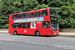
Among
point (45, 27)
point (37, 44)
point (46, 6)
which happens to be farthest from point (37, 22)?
point (37, 44)

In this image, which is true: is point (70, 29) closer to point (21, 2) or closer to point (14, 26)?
point (14, 26)

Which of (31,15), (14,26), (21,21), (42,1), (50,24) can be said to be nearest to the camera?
(50,24)

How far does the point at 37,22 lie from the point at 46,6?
6872mm

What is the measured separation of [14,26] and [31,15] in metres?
4.58

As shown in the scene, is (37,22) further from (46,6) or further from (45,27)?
(46,6)

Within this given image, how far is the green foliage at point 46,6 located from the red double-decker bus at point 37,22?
5.06 meters

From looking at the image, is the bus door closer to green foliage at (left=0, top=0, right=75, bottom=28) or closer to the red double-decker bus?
the red double-decker bus

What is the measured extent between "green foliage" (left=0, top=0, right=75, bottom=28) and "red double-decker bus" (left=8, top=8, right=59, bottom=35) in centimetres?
506

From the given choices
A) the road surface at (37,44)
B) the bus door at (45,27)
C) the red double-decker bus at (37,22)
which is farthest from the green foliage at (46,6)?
the road surface at (37,44)

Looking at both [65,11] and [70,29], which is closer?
[65,11]

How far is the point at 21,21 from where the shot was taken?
17156mm

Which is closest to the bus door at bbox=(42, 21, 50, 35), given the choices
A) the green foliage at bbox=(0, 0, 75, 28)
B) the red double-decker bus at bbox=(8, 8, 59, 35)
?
the red double-decker bus at bbox=(8, 8, 59, 35)

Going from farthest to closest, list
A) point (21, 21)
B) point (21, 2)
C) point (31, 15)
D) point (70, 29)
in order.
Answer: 1. point (21, 2)
2. point (70, 29)
3. point (21, 21)
4. point (31, 15)

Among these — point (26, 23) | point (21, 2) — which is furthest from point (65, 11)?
point (21, 2)
